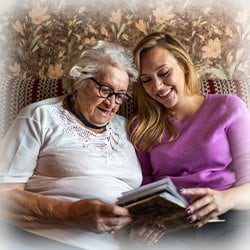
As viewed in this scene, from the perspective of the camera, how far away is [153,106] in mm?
1687

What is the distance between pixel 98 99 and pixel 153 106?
27 cm

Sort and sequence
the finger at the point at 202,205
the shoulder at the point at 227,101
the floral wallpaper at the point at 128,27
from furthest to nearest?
the floral wallpaper at the point at 128,27 < the shoulder at the point at 227,101 < the finger at the point at 202,205

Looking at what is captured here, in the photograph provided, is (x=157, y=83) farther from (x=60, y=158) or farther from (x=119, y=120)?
(x=60, y=158)

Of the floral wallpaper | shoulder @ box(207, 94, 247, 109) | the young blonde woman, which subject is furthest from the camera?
the floral wallpaper

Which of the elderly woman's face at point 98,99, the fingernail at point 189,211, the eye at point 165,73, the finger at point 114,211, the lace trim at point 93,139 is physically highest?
the eye at point 165,73

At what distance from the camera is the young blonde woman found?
1467 millimetres

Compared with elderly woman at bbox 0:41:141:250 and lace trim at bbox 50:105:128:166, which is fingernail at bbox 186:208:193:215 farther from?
lace trim at bbox 50:105:128:166

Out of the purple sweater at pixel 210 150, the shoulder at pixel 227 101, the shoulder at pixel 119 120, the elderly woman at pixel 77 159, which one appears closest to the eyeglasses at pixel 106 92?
the elderly woman at pixel 77 159

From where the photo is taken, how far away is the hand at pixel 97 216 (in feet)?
3.96

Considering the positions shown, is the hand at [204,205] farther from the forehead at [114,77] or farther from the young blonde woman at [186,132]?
the forehead at [114,77]

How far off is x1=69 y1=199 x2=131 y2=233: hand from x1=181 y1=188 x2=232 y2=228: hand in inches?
7.0

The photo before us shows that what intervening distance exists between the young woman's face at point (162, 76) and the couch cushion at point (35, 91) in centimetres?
14

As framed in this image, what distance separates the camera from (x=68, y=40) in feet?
6.67

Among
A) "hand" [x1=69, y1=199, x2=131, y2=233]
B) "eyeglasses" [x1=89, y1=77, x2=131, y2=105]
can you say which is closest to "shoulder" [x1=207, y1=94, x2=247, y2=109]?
"eyeglasses" [x1=89, y1=77, x2=131, y2=105]
